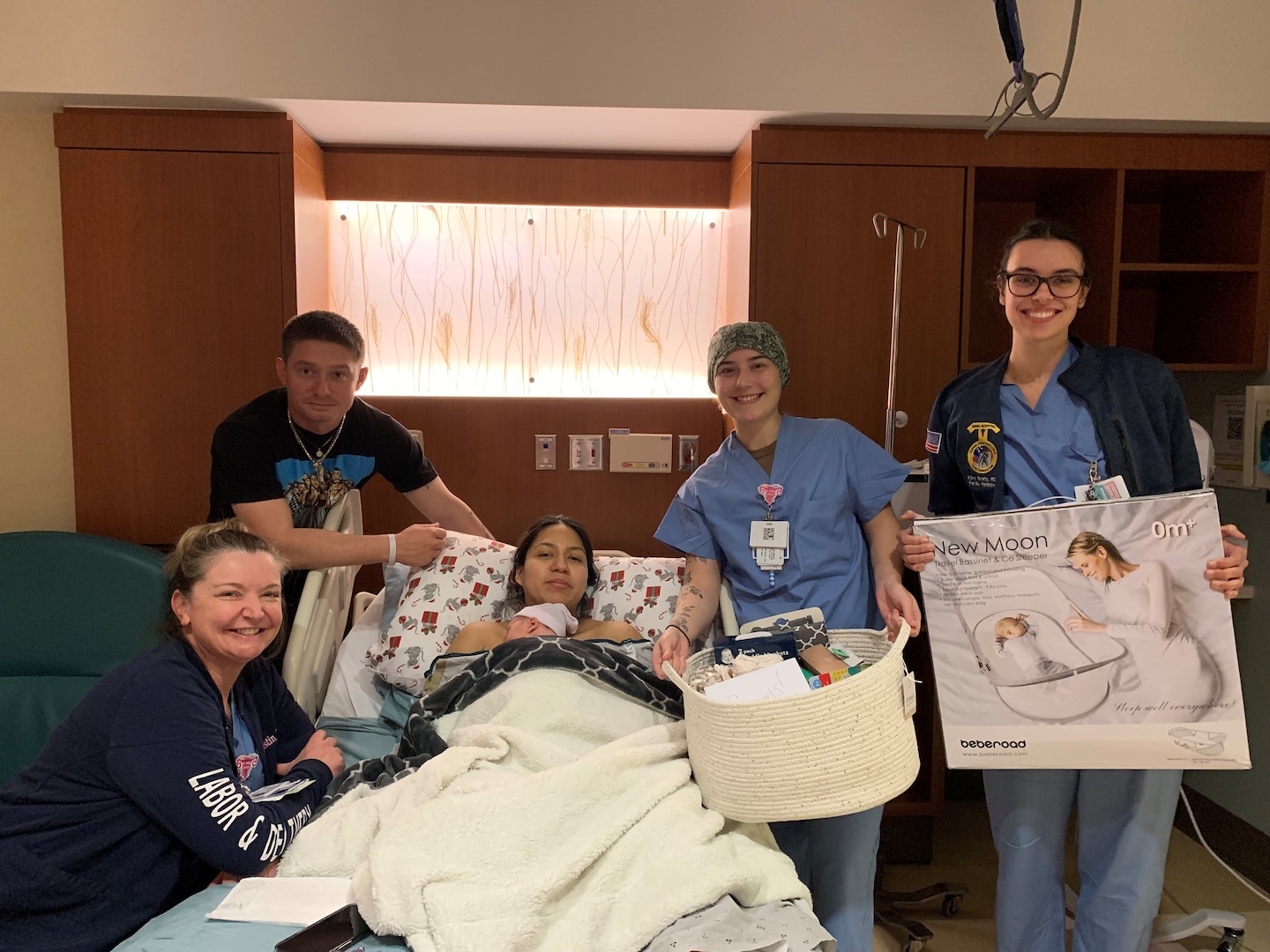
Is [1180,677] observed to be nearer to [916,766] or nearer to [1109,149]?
[916,766]

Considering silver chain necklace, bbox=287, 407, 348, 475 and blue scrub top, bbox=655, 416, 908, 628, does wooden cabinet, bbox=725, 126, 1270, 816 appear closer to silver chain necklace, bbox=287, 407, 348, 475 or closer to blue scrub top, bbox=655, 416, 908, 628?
blue scrub top, bbox=655, 416, 908, 628

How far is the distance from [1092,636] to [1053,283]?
740 millimetres

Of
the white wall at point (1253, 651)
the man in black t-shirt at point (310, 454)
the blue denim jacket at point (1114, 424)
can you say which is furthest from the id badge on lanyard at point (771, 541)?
the white wall at point (1253, 651)

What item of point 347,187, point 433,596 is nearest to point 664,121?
point 347,187

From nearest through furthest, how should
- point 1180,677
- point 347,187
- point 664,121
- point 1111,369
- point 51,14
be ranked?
1. point 1180,677
2. point 1111,369
3. point 51,14
4. point 664,121
5. point 347,187

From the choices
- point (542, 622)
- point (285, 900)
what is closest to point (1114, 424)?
point (542, 622)

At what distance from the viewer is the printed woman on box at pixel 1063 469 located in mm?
1945

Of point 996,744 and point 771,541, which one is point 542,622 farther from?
point 996,744

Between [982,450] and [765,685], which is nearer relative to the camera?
[765,685]

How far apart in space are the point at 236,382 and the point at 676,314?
1561mm

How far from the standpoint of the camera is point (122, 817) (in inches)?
63.4

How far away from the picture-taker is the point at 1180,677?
1848mm

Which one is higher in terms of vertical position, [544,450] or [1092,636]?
[544,450]

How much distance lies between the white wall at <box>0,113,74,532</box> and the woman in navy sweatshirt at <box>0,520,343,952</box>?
1.77 meters
